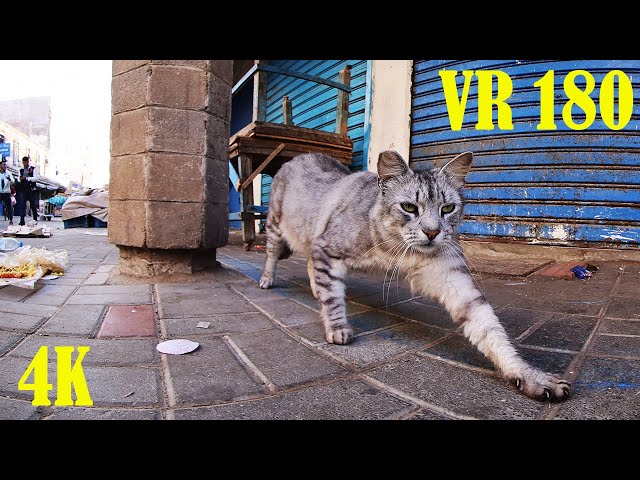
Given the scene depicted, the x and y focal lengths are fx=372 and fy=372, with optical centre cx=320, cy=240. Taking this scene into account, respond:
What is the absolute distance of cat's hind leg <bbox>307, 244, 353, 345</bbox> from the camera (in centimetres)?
202

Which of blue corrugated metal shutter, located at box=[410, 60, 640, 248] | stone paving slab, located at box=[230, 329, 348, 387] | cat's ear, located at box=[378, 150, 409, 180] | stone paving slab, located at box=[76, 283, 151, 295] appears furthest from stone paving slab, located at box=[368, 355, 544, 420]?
blue corrugated metal shutter, located at box=[410, 60, 640, 248]

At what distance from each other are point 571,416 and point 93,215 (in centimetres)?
1264

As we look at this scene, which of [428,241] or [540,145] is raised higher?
[540,145]

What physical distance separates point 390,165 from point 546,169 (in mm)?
3758

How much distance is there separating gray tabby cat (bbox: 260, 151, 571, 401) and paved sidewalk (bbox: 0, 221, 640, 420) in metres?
0.13

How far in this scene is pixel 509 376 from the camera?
1530mm

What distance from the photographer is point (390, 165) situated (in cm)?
217

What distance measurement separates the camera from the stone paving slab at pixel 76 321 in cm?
204

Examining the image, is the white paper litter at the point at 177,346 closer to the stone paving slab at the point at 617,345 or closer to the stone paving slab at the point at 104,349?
the stone paving slab at the point at 104,349

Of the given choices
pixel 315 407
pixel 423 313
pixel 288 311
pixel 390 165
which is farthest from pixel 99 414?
pixel 423 313

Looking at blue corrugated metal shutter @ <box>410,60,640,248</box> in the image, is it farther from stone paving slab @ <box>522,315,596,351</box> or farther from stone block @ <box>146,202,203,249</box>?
stone block @ <box>146,202,203,249</box>
